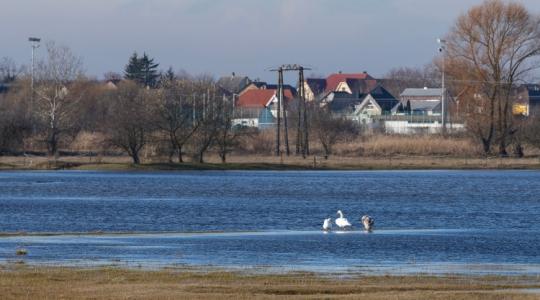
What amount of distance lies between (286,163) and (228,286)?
68.6 meters

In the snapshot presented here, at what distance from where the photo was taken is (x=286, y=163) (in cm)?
9244

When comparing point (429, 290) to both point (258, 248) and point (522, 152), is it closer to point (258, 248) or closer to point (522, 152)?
point (258, 248)

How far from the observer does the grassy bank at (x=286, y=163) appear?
87.6 m

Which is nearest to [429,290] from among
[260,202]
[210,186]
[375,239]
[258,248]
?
[258,248]

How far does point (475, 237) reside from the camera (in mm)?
40031

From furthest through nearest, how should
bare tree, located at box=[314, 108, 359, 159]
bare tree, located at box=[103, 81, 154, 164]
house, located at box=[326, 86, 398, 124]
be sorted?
house, located at box=[326, 86, 398, 124] → bare tree, located at box=[314, 108, 359, 159] → bare tree, located at box=[103, 81, 154, 164]

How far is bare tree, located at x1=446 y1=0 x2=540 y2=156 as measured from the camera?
334 feet

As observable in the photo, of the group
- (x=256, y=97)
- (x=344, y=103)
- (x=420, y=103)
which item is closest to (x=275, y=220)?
(x=420, y=103)

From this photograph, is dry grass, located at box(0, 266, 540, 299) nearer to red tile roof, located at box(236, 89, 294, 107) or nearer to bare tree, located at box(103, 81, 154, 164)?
bare tree, located at box(103, 81, 154, 164)

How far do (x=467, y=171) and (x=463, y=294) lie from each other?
73.3m

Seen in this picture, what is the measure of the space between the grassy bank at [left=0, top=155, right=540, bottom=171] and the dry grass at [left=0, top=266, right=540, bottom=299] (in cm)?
6082

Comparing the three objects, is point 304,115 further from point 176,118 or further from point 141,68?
point 141,68

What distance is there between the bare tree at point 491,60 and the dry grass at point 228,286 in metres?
77.6

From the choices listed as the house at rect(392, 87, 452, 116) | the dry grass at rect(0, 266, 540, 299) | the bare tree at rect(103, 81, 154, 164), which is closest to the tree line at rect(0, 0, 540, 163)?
the bare tree at rect(103, 81, 154, 164)
